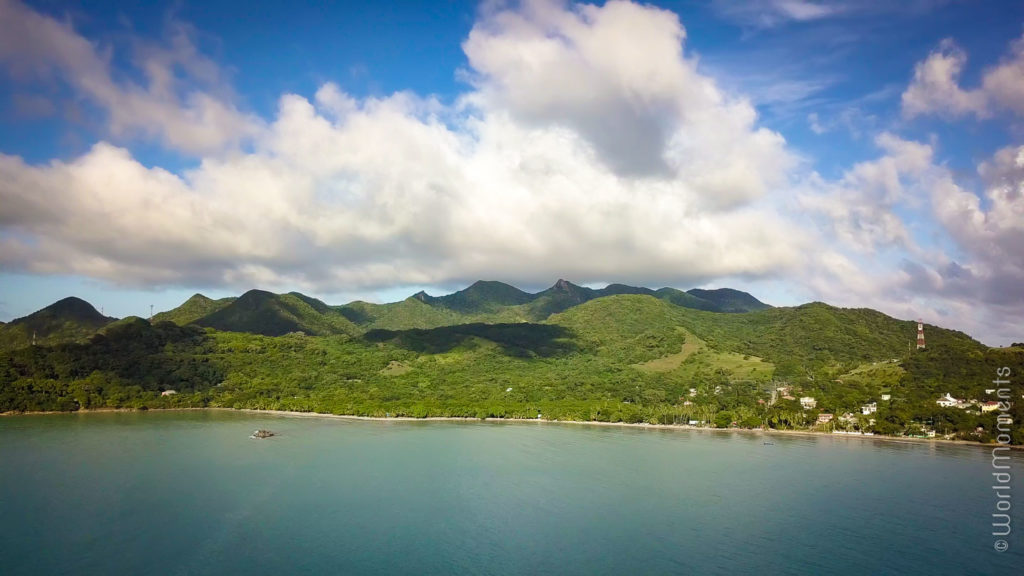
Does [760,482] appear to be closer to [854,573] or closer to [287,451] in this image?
[854,573]

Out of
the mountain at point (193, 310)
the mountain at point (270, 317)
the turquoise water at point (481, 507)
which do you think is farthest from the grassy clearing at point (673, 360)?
the mountain at point (193, 310)

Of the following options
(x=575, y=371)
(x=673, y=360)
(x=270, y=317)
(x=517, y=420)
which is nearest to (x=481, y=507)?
(x=517, y=420)

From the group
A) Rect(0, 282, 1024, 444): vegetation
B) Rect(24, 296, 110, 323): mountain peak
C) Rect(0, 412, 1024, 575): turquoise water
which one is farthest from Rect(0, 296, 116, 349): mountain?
Rect(0, 412, 1024, 575): turquoise water

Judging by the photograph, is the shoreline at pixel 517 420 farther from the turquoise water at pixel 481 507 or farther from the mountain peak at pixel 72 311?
the mountain peak at pixel 72 311

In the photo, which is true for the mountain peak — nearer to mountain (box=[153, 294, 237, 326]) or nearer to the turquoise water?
mountain (box=[153, 294, 237, 326])

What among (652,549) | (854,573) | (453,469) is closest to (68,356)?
(453,469)

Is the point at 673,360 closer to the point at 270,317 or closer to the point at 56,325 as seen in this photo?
the point at 270,317
